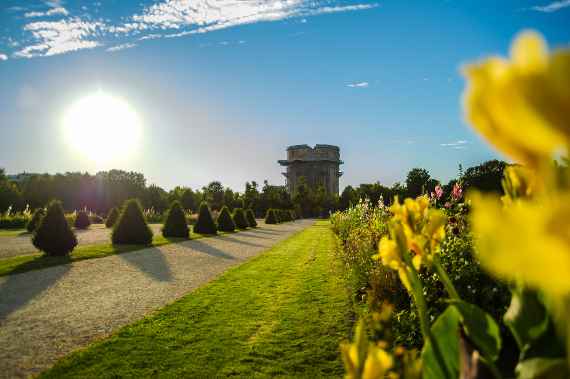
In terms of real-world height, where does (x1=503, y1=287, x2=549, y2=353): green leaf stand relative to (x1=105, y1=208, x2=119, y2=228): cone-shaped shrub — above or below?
above

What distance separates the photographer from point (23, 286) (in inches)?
270

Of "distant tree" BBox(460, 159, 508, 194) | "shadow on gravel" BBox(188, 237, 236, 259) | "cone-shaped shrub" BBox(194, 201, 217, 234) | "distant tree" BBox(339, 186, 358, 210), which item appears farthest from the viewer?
"distant tree" BBox(339, 186, 358, 210)

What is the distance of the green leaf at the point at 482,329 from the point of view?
2.55ft

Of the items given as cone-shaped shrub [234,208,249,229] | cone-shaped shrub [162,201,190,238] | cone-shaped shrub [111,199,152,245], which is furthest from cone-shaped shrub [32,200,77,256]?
cone-shaped shrub [234,208,249,229]

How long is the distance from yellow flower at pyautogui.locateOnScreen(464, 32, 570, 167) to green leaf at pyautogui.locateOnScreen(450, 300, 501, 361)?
504 millimetres

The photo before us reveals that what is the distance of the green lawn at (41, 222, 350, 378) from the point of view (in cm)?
352

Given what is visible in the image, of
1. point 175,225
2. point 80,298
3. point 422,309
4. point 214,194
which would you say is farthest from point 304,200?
point 422,309

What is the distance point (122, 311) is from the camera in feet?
17.7

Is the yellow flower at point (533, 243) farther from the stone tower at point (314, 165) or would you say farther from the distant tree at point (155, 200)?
the stone tower at point (314, 165)

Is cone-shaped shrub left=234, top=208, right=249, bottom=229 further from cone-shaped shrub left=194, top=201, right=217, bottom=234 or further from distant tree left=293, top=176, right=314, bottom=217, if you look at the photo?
distant tree left=293, top=176, right=314, bottom=217

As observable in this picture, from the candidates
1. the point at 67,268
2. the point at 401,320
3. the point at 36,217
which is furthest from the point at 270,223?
the point at 401,320

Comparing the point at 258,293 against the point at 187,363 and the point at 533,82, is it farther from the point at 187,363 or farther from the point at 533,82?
the point at 533,82

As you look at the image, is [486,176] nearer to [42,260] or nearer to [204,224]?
[204,224]

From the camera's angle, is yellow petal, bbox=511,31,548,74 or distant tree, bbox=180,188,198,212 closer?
yellow petal, bbox=511,31,548,74
